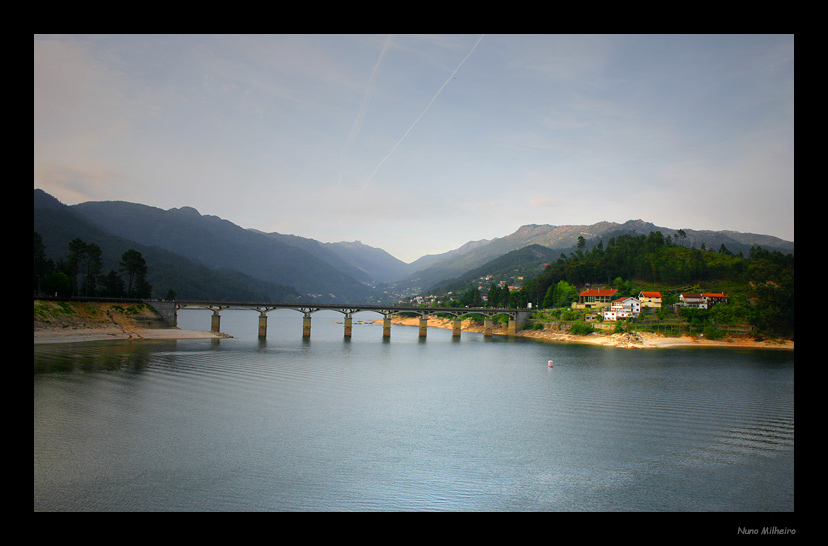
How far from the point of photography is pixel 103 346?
3125 centimetres

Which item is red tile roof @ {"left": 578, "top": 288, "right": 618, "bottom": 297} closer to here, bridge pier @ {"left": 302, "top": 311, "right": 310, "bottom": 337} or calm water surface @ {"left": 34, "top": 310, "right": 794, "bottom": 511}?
calm water surface @ {"left": 34, "top": 310, "right": 794, "bottom": 511}

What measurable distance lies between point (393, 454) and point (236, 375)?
1378cm

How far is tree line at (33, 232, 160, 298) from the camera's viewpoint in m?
34.4

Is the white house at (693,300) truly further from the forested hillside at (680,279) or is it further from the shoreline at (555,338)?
the shoreline at (555,338)

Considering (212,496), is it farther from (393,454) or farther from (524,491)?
(524,491)

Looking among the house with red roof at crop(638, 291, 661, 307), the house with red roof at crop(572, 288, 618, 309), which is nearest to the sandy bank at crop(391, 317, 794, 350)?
the house with red roof at crop(638, 291, 661, 307)

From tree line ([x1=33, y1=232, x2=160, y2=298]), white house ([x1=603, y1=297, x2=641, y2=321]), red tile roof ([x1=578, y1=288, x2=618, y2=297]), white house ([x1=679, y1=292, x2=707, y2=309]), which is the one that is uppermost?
tree line ([x1=33, y1=232, x2=160, y2=298])

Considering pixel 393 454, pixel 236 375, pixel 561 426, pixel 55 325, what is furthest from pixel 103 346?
pixel 561 426

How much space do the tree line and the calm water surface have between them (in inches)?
406

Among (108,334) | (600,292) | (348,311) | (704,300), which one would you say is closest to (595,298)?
(600,292)

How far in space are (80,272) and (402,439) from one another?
138 feet

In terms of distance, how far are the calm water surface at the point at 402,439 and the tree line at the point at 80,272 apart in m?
10.3

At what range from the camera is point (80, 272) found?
142ft
